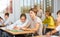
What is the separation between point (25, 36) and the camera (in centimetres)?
403

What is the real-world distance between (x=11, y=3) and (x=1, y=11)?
554mm

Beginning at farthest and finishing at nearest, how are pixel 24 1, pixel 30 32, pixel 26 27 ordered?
pixel 24 1
pixel 26 27
pixel 30 32

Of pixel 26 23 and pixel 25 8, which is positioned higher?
pixel 25 8

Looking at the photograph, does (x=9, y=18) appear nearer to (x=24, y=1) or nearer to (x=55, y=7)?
(x=24, y=1)

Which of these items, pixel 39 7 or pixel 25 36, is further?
pixel 39 7

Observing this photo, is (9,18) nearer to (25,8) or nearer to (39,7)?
(25,8)

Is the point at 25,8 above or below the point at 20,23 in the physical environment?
above

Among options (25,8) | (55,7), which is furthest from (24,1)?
(55,7)

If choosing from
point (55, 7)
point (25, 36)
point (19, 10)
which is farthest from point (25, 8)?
point (25, 36)

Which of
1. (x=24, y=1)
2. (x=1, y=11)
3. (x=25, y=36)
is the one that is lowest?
(x=25, y=36)

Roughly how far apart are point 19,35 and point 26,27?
2.46ft

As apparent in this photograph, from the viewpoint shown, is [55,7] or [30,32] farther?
[55,7]

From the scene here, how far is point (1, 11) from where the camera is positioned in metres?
6.51

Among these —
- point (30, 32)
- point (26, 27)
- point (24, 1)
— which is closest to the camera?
point (30, 32)
